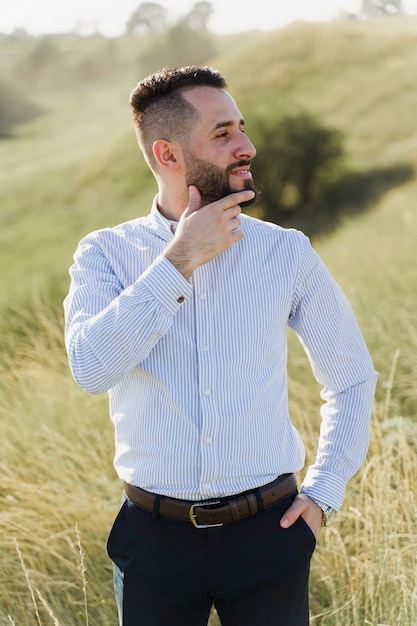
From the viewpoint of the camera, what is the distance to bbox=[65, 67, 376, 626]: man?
7.04 feet

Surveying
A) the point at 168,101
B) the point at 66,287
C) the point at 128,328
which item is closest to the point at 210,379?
the point at 128,328

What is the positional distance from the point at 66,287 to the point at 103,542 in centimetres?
1702

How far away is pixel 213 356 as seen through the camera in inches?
89.5

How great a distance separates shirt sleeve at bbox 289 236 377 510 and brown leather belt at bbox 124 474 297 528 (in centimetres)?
17

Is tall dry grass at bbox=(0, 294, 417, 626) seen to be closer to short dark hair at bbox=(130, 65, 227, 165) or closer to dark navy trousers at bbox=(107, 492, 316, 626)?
dark navy trousers at bbox=(107, 492, 316, 626)

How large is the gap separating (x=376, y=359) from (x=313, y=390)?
0.81 m

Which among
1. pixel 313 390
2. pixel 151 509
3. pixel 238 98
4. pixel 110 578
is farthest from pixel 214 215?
pixel 238 98

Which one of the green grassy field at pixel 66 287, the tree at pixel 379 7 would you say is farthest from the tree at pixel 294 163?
the tree at pixel 379 7

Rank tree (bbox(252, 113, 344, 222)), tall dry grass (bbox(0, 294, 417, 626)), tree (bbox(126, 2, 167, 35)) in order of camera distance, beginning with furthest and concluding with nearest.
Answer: tree (bbox(126, 2, 167, 35)), tree (bbox(252, 113, 344, 222)), tall dry grass (bbox(0, 294, 417, 626))

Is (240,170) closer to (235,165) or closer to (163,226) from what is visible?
(235,165)

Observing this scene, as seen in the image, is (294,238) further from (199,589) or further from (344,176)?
(344,176)

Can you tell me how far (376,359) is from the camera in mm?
6223

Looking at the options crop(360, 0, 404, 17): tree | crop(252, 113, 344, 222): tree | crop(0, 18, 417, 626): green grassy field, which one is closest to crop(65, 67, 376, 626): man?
crop(0, 18, 417, 626): green grassy field

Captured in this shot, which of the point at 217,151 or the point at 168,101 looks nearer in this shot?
the point at 217,151
